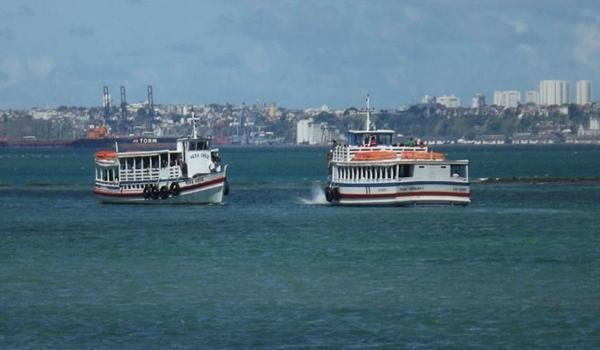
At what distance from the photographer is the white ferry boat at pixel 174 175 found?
9612 centimetres

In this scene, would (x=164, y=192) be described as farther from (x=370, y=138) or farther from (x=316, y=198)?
(x=316, y=198)

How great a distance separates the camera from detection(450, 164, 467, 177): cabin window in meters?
89.4

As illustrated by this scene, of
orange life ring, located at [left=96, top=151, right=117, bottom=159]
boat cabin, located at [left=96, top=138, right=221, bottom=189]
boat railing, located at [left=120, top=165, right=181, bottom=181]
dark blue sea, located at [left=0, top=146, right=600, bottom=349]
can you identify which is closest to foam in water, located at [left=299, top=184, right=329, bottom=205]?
boat cabin, located at [left=96, top=138, right=221, bottom=189]

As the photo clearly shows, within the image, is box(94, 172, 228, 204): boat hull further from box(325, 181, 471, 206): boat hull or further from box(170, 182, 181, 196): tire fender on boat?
box(325, 181, 471, 206): boat hull

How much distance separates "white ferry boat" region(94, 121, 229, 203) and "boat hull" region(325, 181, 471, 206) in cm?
894

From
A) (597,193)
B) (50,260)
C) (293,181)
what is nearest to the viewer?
(50,260)

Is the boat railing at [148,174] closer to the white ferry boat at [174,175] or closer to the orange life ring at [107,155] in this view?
the white ferry boat at [174,175]

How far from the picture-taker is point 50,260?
61938 mm

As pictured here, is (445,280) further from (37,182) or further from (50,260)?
(37,182)

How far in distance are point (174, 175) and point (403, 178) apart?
48.6 feet

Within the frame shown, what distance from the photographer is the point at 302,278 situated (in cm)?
5406

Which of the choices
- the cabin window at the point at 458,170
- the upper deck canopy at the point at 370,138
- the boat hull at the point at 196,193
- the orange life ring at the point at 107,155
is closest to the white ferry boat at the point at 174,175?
the boat hull at the point at 196,193

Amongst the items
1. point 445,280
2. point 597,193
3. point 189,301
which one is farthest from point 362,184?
point 189,301

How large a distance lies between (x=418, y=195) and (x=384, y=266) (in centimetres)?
3180
